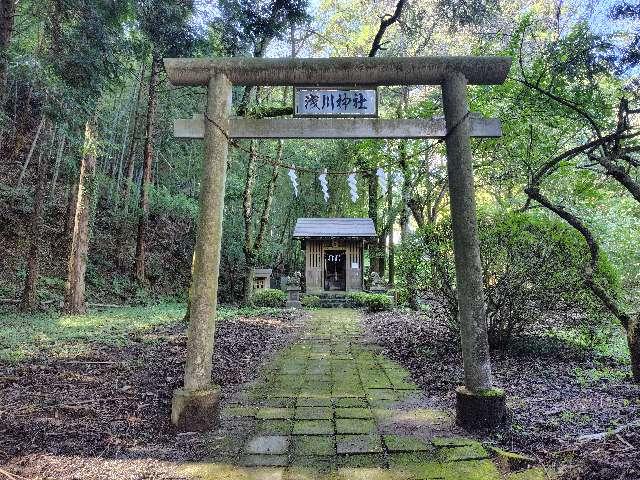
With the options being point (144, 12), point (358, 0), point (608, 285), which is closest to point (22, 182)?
point (144, 12)

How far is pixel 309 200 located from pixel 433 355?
2110 cm

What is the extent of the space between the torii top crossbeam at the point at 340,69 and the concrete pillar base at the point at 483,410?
2.76 meters

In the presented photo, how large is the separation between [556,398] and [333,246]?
14.8 meters

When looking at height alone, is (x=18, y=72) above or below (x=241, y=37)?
below

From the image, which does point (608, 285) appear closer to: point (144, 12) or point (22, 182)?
point (144, 12)

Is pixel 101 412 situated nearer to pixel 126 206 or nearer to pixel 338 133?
pixel 338 133

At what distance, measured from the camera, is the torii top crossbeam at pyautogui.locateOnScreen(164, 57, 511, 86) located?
12.3 ft

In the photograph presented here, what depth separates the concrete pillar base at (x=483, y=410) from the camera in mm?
3260

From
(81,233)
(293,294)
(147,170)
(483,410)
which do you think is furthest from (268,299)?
(483,410)

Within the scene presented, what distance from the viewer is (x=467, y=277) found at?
3.54 meters

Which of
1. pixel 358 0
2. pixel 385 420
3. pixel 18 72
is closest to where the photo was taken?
pixel 385 420

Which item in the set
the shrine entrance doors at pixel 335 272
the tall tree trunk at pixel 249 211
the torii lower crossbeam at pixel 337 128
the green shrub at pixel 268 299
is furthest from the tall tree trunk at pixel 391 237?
the torii lower crossbeam at pixel 337 128

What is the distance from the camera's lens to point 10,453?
2660mm

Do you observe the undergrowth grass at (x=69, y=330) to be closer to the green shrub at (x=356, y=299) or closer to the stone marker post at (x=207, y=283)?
the stone marker post at (x=207, y=283)
